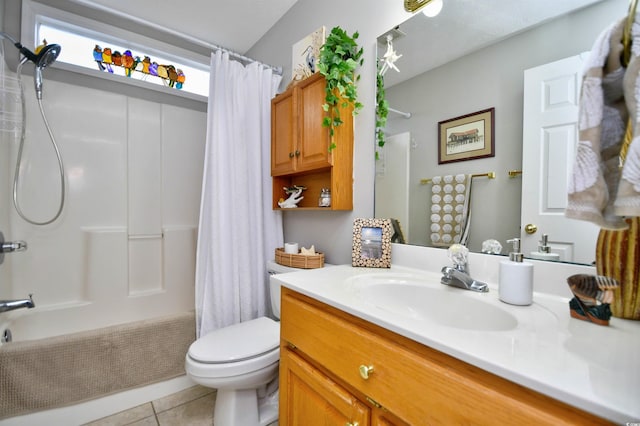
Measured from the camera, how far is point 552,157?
2.67 feet

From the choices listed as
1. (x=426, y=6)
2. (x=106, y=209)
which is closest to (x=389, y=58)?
(x=426, y=6)

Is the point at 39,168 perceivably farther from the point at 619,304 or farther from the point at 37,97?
the point at 619,304

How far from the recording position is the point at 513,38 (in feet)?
2.96

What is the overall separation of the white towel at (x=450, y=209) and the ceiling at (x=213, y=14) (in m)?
1.66

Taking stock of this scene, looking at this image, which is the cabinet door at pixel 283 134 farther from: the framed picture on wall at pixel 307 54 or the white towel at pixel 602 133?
A: the white towel at pixel 602 133

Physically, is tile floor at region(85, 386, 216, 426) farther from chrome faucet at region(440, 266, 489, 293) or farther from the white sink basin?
chrome faucet at region(440, 266, 489, 293)

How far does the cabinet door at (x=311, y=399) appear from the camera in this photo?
718mm

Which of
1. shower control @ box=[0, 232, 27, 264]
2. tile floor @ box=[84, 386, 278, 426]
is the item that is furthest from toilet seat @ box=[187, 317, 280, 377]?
shower control @ box=[0, 232, 27, 264]

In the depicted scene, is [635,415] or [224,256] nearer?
[635,415]

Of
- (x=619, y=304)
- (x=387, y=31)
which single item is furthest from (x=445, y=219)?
(x=387, y=31)

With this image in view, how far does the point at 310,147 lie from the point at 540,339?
48.7 inches

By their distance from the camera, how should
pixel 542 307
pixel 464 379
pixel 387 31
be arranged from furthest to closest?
pixel 387 31 → pixel 542 307 → pixel 464 379

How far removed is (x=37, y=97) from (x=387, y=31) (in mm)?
2076

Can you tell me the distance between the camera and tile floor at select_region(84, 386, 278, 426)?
1.46 metres
